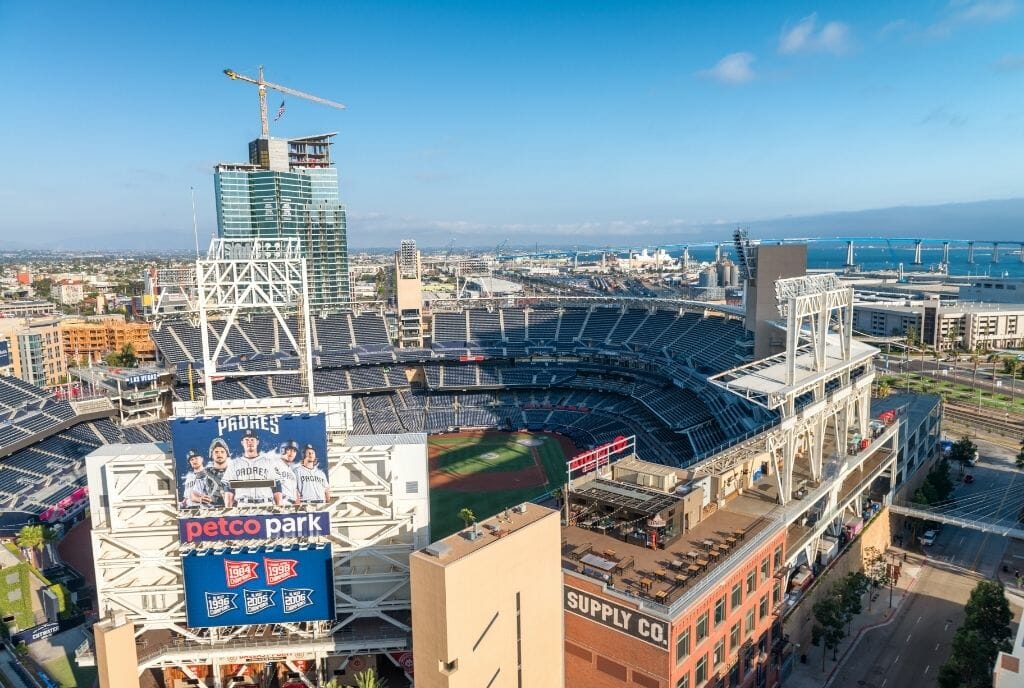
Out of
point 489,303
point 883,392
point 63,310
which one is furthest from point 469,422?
point 63,310

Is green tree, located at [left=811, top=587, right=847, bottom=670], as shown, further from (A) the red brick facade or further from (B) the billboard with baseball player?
(B) the billboard with baseball player

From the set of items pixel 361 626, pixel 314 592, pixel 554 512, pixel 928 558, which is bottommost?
pixel 928 558

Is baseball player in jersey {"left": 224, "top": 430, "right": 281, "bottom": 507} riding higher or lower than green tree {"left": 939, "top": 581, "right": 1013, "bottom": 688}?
higher

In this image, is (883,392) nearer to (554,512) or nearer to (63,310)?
(554,512)

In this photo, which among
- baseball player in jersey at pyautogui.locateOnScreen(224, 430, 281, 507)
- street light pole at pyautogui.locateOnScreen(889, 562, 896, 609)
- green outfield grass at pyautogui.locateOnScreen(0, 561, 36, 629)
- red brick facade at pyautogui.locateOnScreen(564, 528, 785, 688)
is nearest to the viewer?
red brick facade at pyautogui.locateOnScreen(564, 528, 785, 688)

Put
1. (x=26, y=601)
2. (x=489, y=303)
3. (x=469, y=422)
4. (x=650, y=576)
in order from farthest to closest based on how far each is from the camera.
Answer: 1. (x=489, y=303)
2. (x=469, y=422)
3. (x=26, y=601)
4. (x=650, y=576)

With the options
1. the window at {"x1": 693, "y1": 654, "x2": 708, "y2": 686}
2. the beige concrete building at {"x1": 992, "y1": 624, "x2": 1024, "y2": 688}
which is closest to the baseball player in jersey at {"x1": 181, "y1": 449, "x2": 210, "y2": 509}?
the window at {"x1": 693, "y1": 654, "x2": 708, "y2": 686}
